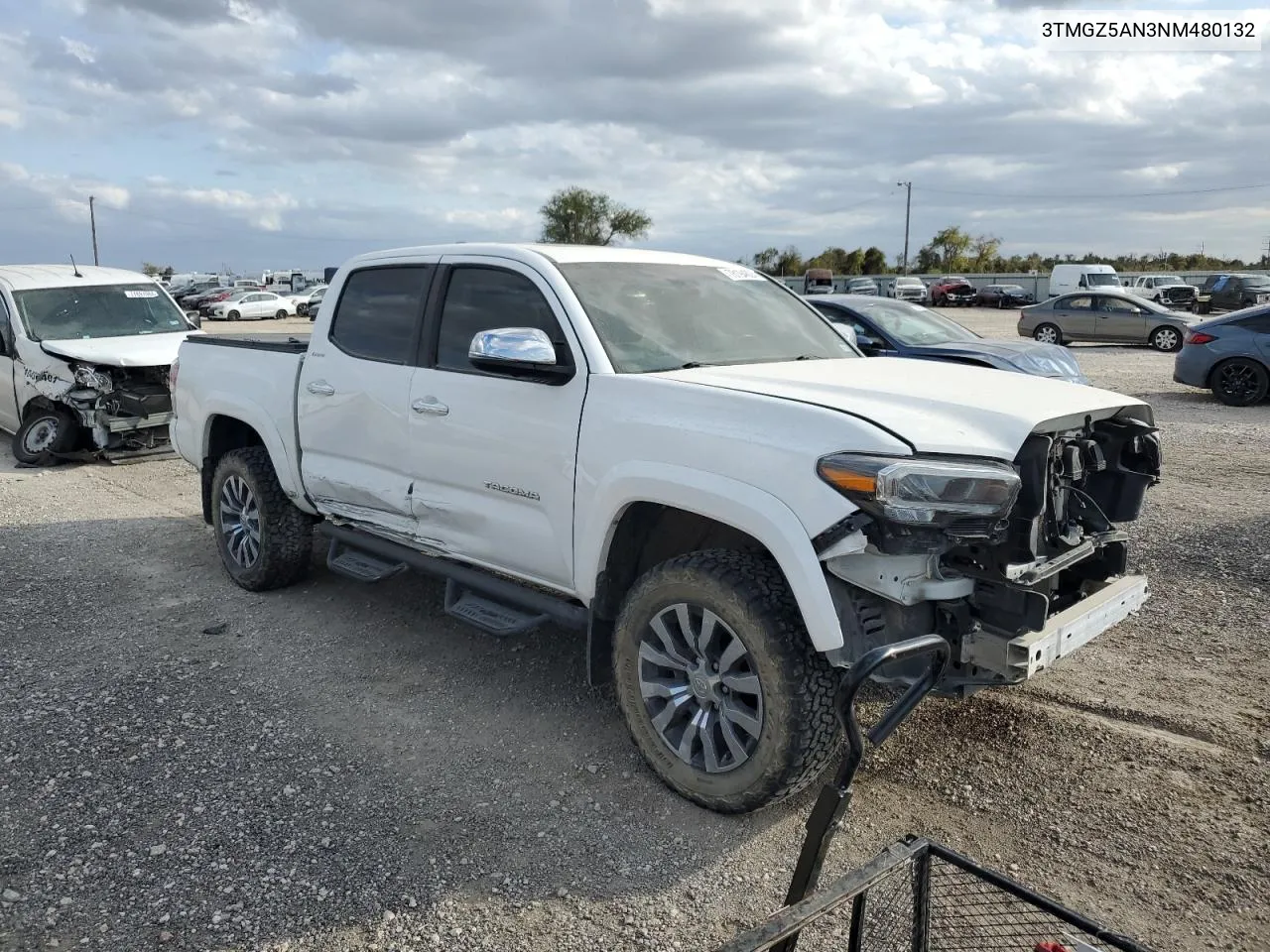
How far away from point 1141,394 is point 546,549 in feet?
43.3

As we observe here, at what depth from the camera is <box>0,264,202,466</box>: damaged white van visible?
9.91 meters

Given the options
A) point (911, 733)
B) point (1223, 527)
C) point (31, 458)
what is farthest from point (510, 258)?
point (31, 458)

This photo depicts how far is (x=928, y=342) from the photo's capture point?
10633 millimetres

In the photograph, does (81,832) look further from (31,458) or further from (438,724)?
(31,458)

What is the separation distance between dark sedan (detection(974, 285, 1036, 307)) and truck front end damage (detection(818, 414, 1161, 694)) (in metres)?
47.3

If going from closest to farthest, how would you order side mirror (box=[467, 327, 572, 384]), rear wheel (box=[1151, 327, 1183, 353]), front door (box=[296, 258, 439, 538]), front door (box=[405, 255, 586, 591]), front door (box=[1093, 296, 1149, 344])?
side mirror (box=[467, 327, 572, 384])
front door (box=[405, 255, 586, 591])
front door (box=[296, 258, 439, 538])
rear wheel (box=[1151, 327, 1183, 353])
front door (box=[1093, 296, 1149, 344])

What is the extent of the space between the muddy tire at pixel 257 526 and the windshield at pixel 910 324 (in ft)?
22.5

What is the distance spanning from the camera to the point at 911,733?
4078mm

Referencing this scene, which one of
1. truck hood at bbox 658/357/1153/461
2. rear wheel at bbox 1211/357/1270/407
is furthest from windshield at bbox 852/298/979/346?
truck hood at bbox 658/357/1153/461

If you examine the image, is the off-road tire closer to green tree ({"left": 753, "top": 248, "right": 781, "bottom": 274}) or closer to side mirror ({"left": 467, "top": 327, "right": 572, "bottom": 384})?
side mirror ({"left": 467, "top": 327, "right": 572, "bottom": 384})

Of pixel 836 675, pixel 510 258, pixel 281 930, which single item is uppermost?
pixel 510 258

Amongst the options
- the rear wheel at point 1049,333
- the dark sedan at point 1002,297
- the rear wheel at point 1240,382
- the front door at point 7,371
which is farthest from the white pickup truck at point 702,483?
the dark sedan at point 1002,297

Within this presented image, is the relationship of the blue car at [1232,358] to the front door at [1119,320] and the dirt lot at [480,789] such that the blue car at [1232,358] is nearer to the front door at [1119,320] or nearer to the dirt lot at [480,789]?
the dirt lot at [480,789]

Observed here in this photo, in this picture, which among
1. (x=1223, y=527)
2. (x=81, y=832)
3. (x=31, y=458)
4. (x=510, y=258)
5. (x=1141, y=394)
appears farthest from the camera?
(x=1141, y=394)
